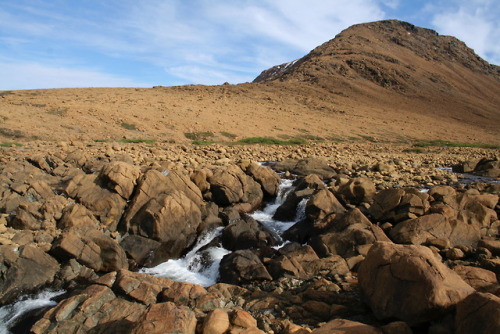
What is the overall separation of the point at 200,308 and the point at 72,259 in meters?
4.11

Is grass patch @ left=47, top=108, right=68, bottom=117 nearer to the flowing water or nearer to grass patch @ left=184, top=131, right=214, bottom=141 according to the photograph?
grass patch @ left=184, top=131, right=214, bottom=141

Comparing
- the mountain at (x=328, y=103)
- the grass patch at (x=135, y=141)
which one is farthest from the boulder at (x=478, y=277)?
the mountain at (x=328, y=103)

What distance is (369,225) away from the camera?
9.89 metres

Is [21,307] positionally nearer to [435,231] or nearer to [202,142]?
[435,231]

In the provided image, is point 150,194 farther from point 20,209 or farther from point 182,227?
point 20,209

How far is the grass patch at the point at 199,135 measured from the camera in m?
26.8

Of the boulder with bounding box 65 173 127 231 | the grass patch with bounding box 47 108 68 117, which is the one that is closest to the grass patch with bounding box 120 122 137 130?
the grass patch with bounding box 47 108 68 117

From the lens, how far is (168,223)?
10.6 metres

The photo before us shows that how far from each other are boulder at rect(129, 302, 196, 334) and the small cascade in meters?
3.49

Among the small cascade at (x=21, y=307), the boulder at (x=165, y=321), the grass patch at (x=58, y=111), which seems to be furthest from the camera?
the grass patch at (x=58, y=111)

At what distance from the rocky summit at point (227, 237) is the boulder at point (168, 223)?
0.05m

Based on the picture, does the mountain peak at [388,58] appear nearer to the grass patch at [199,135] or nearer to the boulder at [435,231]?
the grass patch at [199,135]

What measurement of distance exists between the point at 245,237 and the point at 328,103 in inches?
1462

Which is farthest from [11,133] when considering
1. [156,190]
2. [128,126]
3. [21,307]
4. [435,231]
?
[435,231]
